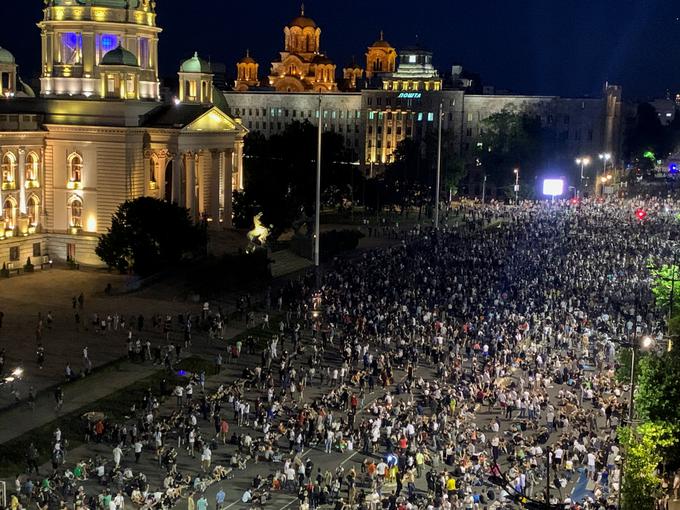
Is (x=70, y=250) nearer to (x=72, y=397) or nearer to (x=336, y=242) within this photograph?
(x=336, y=242)

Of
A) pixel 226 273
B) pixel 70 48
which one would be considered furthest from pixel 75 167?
pixel 226 273

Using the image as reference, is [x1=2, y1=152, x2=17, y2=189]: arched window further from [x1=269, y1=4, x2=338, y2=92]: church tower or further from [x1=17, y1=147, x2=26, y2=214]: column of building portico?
[x1=269, y1=4, x2=338, y2=92]: church tower

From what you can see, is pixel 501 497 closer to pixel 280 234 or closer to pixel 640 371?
pixel 640 371

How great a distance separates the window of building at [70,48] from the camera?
76.6 meters

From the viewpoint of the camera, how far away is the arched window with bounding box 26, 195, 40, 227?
69812 millimetres

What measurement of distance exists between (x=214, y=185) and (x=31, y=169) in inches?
559

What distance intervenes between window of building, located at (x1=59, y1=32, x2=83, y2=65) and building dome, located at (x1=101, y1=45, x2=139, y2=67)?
4538 mm

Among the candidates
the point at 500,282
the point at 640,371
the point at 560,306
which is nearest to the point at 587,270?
the point at 500,282

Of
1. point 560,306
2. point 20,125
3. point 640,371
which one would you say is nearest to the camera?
point 640,371

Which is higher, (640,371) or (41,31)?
(41,31)

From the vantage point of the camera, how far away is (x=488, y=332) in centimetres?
4778

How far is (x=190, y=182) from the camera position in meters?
74.8

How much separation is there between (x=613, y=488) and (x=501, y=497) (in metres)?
3.35

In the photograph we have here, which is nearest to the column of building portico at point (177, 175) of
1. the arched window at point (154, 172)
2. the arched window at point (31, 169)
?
the arched window at point (154, 172)
